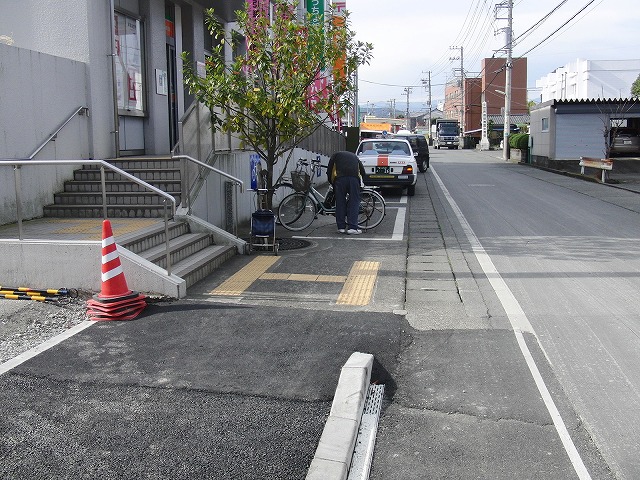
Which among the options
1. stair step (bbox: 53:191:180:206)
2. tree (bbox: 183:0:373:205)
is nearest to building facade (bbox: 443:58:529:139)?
tree (bbox: 183:0:373:205)

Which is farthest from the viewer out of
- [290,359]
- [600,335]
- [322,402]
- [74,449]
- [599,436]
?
[600,335]

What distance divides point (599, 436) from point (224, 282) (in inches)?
206

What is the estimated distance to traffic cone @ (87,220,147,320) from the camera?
22.5 ft

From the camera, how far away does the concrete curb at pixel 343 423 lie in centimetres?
381

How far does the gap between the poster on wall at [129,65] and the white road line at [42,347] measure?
24.5ft

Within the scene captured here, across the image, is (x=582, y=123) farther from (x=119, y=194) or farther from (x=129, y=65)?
(x=119, y=194)

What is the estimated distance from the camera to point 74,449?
4.07 m

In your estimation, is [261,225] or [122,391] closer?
[122,391]

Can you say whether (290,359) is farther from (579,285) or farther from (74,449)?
(579,285)

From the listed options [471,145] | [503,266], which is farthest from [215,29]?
[471,145]

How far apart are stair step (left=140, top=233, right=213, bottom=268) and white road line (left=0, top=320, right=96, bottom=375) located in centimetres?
159

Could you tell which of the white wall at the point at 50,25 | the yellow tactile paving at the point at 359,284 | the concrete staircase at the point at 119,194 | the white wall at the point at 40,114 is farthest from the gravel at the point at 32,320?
the white wall at the point at 50,25

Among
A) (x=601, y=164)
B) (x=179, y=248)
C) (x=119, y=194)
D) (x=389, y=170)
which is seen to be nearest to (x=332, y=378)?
(x=179, y=248)

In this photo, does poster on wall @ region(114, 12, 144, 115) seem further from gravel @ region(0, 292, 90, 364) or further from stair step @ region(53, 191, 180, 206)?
gravel @ region(0, 292, 90, 364)
